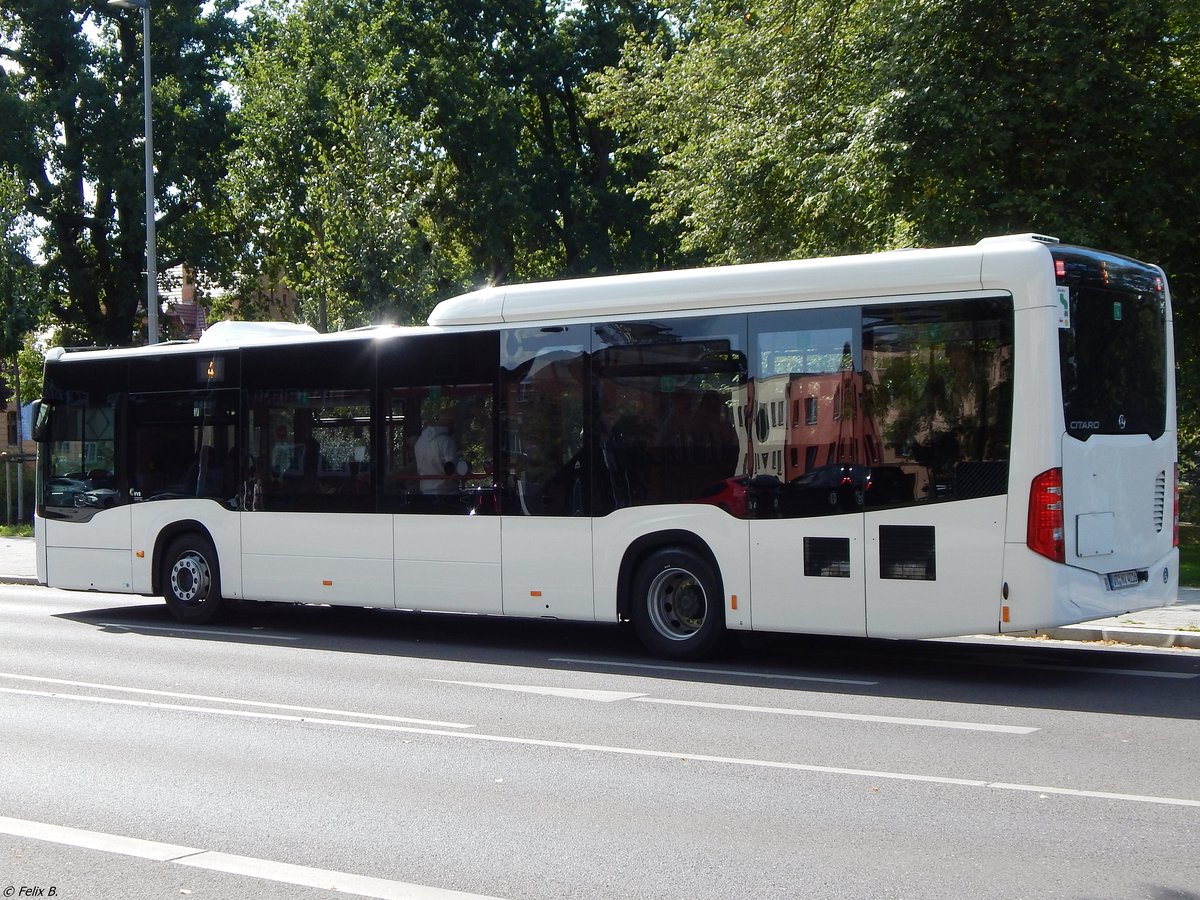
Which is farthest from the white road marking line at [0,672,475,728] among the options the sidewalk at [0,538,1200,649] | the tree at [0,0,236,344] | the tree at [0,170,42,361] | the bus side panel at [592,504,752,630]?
the tree at [0,0,236,344]

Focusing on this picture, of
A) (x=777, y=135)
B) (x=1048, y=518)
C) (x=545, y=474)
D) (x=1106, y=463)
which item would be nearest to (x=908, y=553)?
(x=1048, y=518)

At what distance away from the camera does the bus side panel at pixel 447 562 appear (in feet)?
40.0

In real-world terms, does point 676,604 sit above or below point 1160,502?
below

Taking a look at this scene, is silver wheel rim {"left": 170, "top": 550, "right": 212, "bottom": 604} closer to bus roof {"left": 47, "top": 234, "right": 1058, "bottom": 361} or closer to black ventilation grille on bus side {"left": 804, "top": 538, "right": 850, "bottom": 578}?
bus roof {"left": 47, "top": 234, "right": 1058, "bottom": 361}

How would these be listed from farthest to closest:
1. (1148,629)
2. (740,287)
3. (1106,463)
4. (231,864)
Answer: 1. (1148,629)
2. (740,287)
3. (1106,463)
4. (231,864)

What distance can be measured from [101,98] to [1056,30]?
2844 centimetres

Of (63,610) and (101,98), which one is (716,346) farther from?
(101,98)

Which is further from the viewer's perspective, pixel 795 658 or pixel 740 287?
pixel 795 658

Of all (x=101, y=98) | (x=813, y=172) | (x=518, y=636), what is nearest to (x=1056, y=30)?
(x=813, y=172)

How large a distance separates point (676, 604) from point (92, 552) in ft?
24.2

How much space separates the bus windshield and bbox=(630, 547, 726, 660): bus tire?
310 cm

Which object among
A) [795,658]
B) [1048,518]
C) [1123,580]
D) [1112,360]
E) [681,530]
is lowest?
[795,658]

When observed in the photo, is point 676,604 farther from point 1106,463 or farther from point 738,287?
point 1106,463

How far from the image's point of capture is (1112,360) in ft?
33.3
